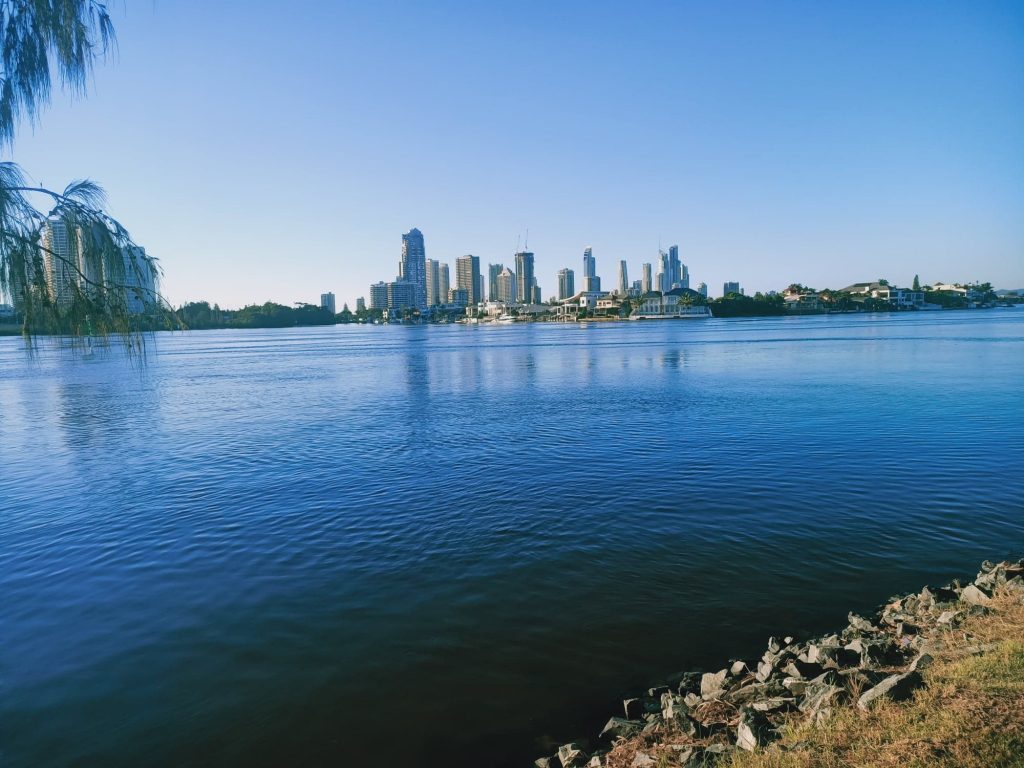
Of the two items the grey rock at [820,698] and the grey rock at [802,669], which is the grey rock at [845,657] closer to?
the grey rock at [802,669]

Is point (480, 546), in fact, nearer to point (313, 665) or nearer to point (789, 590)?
point (313, 665)

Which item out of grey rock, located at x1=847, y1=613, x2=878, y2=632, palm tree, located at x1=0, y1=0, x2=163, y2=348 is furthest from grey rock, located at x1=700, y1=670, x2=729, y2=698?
palm tree, located at x1=0, y1=0, x2=163, y2=348

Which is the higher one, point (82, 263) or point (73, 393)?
point (82, 263)

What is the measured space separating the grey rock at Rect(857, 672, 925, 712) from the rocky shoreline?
1 centimetres

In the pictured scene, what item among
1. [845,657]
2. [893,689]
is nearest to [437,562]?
[845,657]

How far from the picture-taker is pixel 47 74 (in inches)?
241

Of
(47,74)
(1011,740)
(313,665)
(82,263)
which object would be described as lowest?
(313,665)

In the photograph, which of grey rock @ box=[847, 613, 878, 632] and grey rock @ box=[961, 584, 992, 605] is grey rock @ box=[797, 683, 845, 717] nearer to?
grey rock @ box=[847, 613, 878, 632]

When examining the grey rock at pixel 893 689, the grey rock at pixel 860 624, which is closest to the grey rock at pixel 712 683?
the grey rock at pixel 893 689

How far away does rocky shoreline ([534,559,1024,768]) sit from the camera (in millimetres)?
6523

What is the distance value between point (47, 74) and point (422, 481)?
15.4 m

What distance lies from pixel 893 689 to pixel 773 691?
4.76ft

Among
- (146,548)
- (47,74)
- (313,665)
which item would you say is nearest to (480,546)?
(313,665)

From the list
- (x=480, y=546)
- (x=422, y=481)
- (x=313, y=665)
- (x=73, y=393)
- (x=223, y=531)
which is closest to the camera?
(x=313, y=665)
